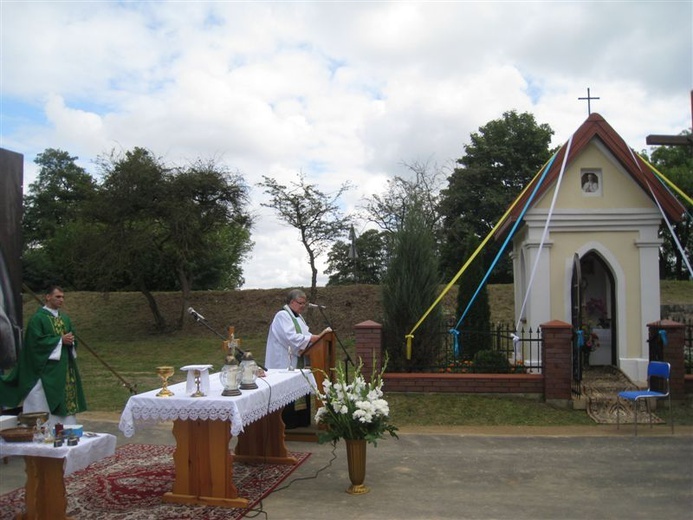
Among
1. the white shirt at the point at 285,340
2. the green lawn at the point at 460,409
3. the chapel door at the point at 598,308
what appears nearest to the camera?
the white shirt at the point at 285,340

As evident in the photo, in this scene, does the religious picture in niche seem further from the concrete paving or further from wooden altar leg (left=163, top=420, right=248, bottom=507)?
wooden altar leg (left=163, top=420, right=248, bottom=507)

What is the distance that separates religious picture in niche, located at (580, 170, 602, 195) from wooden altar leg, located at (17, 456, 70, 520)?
11101 mm

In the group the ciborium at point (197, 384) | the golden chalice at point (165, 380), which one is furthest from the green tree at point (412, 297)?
the golden chalice at point (165, 380)

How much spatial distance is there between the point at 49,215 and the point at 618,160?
4842cm

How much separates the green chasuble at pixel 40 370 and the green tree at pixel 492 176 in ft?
87.8

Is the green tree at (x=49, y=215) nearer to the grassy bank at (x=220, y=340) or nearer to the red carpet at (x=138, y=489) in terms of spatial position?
the grassy bank at (x=220, y=340)

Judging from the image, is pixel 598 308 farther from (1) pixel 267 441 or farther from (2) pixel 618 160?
(1) pixel 267 441

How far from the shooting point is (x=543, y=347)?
1099 centimetres

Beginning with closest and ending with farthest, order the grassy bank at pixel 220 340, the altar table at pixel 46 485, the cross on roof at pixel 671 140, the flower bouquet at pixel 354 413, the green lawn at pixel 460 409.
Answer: the altar table at pixel 46 485
the flower bouquet at pixel 354 413
the cross on roof at pixel 671 140
the green lawn at pixel 460 409
the grassy bank at pixel 220 340

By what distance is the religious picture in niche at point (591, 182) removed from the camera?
43.1 ft

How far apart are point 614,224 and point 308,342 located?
7.59m

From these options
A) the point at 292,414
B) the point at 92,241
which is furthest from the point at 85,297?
the point at 292,414

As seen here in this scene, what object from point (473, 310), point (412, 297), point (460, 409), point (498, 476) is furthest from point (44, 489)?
point (473, 310)

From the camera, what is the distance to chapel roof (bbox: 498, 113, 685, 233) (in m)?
12.8
